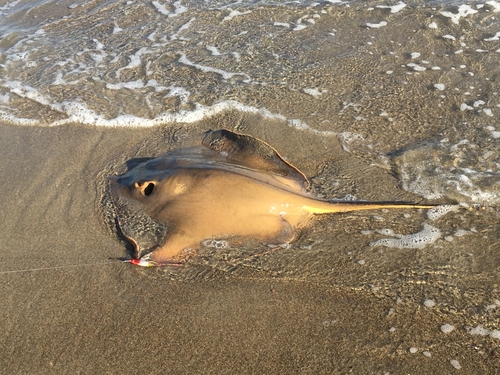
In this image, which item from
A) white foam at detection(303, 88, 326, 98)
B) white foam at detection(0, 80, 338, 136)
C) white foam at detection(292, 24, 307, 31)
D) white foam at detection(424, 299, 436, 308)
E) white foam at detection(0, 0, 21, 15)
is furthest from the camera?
white foam at detection(0, 0, 21, 15)

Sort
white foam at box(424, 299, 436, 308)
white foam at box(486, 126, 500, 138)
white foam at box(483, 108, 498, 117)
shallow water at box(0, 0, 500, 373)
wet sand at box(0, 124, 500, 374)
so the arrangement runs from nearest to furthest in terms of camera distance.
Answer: wet sand at box(0, 124, 500, 374)
white foam at box(424, 299, 436, 308)
shallow water at box(0, 0, 500, 373)
white foam at box(486, 126, 500, 138)
white foam at box(483, 108, 498, 117)

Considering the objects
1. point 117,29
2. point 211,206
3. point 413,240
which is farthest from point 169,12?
point 413,240

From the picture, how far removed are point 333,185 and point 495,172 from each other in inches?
60.9

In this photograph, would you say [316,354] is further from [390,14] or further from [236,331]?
[390,14]

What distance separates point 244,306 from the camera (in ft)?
9.94

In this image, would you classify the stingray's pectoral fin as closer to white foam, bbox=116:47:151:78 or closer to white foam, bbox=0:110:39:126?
white foam, bbox=0:110:39:126

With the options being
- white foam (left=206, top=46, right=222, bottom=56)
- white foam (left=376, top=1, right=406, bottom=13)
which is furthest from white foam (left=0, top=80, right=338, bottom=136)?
white foam (left=376, top=1, right=406, bottom=13)

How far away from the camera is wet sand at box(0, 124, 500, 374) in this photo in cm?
269

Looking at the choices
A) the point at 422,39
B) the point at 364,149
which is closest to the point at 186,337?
the point at 364,149

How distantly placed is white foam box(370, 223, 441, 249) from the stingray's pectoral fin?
1.45 metres

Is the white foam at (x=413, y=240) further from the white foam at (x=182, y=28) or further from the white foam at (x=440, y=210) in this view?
the white foam at (x=182, y=28)

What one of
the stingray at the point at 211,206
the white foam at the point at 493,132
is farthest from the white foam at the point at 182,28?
the white foam at the point at 493,132

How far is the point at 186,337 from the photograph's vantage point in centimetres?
287

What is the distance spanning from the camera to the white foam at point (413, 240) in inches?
132
